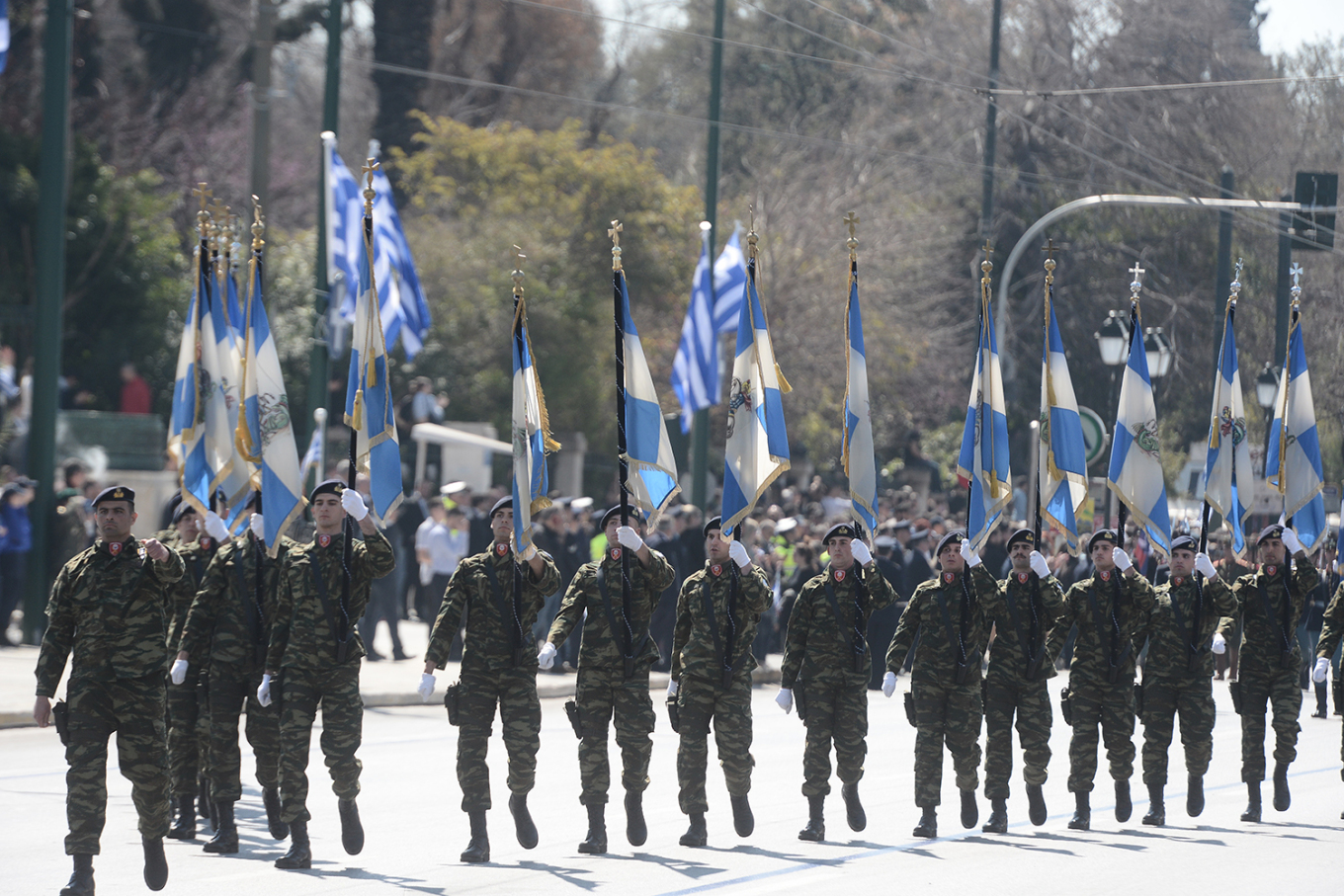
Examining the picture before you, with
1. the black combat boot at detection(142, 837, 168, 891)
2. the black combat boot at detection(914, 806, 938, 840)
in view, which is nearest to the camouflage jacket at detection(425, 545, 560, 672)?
the black combat boot at detection(142, 837, 168, 891)

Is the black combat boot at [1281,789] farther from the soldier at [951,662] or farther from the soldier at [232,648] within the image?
the soldier at [232,648]

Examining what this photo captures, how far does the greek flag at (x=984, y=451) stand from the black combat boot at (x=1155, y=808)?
192cm

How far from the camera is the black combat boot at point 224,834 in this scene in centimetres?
962

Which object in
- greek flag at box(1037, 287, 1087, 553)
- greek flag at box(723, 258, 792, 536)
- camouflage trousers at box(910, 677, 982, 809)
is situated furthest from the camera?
greek flag at box(1037, 287, 1087, 553)

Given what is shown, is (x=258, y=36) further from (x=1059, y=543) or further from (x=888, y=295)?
(x=888, y=295)

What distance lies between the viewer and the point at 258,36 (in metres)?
18.5

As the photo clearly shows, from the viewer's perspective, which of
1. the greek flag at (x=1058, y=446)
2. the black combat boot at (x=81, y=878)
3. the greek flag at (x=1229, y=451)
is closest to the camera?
the black combat boot at (x=81, y=878)

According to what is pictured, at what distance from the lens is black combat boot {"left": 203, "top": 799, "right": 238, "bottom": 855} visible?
9.62 metres

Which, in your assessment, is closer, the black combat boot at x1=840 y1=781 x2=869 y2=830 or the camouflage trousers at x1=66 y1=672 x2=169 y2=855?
the camouflage trousers at x1=66 y1=672 x2=169 y2=855

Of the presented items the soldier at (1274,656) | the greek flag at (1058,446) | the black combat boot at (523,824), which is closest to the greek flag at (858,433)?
the greek flag at (1058,446)

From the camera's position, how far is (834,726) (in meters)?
10.5

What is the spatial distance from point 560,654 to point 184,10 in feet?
69.7

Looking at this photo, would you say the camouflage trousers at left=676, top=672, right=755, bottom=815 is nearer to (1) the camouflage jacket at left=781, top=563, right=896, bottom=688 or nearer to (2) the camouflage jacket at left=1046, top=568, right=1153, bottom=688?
(1) the camouflage jacket at left=781, top=563, right=896, bottom=688

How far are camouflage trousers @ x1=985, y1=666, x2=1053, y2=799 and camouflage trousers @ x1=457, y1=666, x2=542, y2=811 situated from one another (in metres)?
2.96
